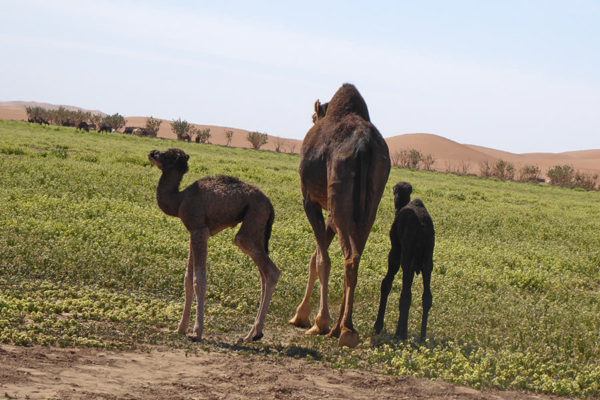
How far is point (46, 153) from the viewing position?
27.3 m

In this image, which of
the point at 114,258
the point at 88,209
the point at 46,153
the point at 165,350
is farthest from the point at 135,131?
the point at 165,350

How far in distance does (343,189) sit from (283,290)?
3.12 metres

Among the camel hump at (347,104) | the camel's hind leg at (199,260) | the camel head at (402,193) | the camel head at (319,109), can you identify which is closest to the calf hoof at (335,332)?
the camel's hind leg at (199,260)

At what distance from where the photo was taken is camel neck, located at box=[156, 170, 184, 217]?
880cm

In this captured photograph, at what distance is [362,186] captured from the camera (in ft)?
29.1

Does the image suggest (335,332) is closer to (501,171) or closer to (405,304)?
(405,304)

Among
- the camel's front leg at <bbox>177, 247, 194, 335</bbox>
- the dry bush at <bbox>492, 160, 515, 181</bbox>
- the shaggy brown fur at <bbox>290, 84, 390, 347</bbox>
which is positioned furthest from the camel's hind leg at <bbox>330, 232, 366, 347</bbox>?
the dry bush at <bbox>492, 160, 515, 181</bbox>

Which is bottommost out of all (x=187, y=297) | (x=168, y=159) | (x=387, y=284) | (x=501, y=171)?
(x=187, y=297)

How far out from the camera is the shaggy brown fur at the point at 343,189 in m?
8.79

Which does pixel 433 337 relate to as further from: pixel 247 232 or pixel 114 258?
pixel 114 258

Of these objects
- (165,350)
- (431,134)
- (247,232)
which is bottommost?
(165,350)

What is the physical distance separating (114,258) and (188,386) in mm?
5599

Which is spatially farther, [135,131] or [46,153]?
[135,131]

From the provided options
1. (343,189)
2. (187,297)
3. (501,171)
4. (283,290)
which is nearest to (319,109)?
(343,189)
